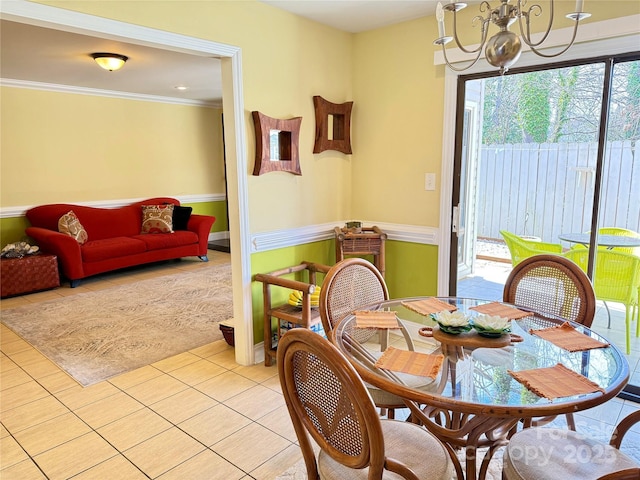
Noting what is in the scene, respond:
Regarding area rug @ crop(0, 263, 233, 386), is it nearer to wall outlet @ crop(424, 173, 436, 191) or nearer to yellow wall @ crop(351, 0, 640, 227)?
yellow wall @ crop(351, 0, 640, 227)

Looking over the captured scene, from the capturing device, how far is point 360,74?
3578 mm

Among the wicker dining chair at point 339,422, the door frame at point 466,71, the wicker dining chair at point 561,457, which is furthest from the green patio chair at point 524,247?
the wicker dining chair at point 339,422

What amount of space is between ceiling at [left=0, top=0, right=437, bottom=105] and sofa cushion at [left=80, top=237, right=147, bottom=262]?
206 cm

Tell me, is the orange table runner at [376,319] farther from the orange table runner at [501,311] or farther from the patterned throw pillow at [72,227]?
the patterned throw pillow at [72,227]

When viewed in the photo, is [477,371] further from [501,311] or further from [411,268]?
[411,268]

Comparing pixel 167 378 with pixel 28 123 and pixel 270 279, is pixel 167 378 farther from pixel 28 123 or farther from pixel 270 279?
pixel 28 123

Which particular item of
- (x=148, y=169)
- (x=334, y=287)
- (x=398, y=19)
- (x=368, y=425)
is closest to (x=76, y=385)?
(x=334, y=287)

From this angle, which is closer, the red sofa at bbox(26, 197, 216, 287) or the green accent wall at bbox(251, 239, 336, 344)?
the green accent wall at bbox(251, 239, 336, 344)

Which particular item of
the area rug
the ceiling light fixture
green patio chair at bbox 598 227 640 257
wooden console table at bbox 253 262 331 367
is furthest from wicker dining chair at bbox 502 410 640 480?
the ceiling light fixture

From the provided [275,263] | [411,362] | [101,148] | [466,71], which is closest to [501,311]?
[411,362]

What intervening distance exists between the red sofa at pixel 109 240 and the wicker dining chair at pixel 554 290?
483 centimetres

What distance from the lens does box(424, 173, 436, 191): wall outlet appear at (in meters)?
3.25

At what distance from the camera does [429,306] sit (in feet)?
6.86

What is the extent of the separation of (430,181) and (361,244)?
2.33 ft
